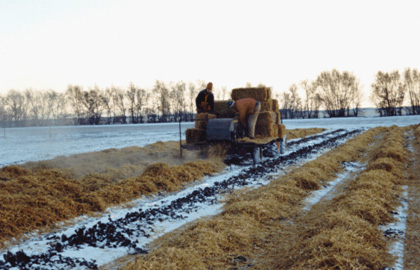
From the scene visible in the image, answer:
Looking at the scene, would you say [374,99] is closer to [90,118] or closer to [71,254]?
[90,118]

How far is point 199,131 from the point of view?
562 inches

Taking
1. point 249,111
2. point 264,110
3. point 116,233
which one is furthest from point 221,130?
point 116,233

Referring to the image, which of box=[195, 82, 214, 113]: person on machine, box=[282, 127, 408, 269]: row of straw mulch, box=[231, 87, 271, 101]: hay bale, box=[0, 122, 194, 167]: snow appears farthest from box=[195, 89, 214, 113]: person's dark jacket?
box=[0, 122, 194, 167]: snow

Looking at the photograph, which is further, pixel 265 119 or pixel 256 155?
pixel 265 119

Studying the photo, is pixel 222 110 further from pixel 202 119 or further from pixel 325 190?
pixel 325 190

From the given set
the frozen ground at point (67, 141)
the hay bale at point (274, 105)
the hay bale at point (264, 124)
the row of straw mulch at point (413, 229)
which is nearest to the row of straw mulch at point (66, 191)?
the hay bale at point (264, 124)

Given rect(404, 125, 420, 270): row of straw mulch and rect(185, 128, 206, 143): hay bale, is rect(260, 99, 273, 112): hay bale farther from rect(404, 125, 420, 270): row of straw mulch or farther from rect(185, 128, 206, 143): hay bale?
rect(404, 125, 420, 270): row of straw mulch

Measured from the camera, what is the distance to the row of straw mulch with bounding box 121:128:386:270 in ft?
16.2

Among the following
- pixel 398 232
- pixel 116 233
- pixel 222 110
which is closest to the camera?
pixel 398 232

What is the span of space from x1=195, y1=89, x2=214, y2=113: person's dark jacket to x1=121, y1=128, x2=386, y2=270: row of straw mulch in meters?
5.82

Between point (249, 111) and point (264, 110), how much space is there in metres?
1.55

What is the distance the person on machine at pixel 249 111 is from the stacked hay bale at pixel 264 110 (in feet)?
1.95

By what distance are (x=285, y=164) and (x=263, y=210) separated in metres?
7.62

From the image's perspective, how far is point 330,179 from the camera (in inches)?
449
